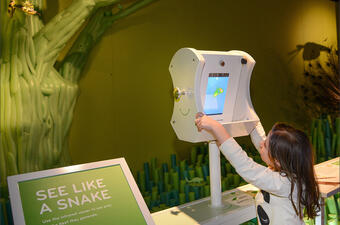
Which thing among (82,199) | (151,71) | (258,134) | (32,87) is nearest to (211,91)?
(258,134)

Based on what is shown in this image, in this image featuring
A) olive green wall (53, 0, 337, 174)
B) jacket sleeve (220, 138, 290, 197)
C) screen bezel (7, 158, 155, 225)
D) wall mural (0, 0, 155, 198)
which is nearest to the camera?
screen bezel (7, 158, 155, 225)

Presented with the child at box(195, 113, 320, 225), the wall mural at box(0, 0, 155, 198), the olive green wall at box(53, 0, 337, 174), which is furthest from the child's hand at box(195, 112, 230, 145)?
the olive green wall at box(53, 0, 337, 174)

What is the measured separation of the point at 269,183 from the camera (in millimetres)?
1194

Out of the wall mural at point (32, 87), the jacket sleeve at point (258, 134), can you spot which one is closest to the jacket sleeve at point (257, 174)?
the jacket sleeve at point (258, 134)

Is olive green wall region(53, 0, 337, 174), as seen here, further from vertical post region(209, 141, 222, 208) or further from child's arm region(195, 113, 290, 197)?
child's arm region(195, 113, 290, 197)

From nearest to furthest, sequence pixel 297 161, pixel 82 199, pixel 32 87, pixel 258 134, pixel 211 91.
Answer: pixel 82 199 < pixel 297 161 < pixel 211 91 < pixel 258 134 < pixel 32 87

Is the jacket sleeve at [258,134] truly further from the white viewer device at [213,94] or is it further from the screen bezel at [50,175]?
the screen bezel at [50,175]

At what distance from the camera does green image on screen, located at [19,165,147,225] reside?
990 mm

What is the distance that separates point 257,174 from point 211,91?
1.47 ft

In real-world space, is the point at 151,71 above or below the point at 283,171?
above

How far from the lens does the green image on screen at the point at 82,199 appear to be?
0.99m

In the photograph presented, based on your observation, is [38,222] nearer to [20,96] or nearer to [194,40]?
[20,96]

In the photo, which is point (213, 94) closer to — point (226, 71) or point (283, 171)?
point (226, 71)

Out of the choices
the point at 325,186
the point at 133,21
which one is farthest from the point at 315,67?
the point at 325,186
